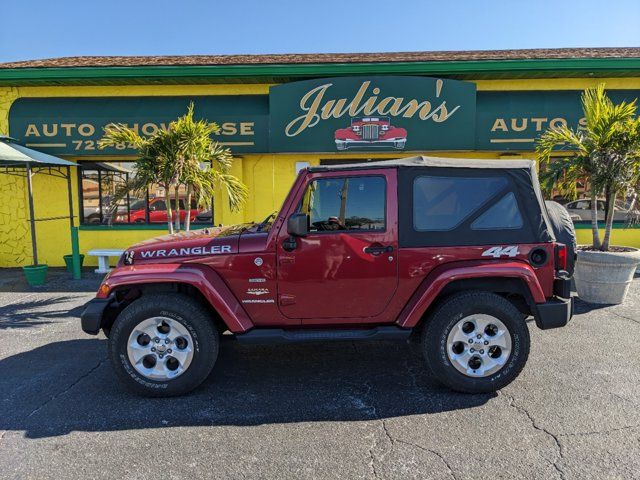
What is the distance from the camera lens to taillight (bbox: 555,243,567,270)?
3.80 meters

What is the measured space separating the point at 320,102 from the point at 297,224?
20.9 feet

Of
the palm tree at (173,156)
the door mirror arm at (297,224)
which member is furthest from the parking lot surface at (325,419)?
the palm tree at (173,156)

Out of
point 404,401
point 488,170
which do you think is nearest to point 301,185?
point 488,170

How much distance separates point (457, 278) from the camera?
3.63 metres

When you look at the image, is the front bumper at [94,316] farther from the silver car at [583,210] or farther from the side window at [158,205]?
the silver car at [583,210]

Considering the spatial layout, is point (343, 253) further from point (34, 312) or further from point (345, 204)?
point (34, 312)

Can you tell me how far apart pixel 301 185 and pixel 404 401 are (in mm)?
2050

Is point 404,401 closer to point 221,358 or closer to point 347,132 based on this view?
point 221,358

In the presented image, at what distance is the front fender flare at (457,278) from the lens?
3.63 metres

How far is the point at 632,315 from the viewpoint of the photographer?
232 inches

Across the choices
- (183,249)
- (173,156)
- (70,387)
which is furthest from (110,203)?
(183,249)

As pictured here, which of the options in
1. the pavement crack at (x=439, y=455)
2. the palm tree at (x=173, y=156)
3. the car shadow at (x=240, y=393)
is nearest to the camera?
the pavement crack at (x=439, y=455)

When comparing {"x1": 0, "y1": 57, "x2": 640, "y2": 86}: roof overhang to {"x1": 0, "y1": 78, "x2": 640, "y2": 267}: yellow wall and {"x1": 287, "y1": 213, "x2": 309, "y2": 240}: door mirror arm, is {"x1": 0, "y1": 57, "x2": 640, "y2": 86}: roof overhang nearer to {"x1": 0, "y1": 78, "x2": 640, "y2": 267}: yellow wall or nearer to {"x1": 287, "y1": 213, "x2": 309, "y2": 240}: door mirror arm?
{"x1": 0, "y1": 78, "x2": 640, "y2": 267}: yellow wall

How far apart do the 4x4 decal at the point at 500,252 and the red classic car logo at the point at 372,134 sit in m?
5.93
